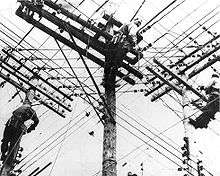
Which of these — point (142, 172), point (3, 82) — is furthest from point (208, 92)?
point (142, 172)

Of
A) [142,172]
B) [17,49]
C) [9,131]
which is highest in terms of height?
[142,172]

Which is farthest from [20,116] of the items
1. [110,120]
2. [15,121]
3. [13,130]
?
[110,120]

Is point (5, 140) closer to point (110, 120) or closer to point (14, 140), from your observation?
point (14, 140)

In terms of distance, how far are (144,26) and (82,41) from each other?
1.70 m

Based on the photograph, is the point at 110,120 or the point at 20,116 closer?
the point at 110,120

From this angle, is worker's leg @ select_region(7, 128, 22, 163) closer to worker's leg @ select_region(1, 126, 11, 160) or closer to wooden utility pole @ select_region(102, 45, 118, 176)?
worker's leg @ select_region(1, 126, 11, 160)

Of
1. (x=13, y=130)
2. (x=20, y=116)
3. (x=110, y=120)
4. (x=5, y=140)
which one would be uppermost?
(x=20, y=116)

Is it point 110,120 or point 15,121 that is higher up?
point 15,121

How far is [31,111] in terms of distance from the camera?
42.2 feet

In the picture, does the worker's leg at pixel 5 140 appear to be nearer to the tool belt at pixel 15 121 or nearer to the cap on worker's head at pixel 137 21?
the tool belt at pixel 15 121

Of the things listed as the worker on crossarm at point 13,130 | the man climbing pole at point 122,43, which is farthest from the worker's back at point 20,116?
the man climbing pole at point 122,43

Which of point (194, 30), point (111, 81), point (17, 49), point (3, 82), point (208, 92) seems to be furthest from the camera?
point (3, 82)

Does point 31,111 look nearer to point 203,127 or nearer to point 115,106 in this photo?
point 115,106

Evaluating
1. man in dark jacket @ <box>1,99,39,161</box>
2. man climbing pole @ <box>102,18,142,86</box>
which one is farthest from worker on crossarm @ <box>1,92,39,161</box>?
man climbing pole @ <box>102,18,142,86</box>
